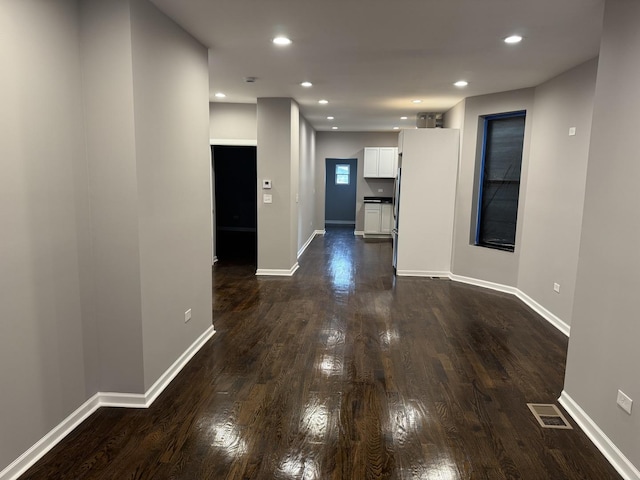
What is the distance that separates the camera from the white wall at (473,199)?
220 inches

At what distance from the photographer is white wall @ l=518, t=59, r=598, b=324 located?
4336 mm

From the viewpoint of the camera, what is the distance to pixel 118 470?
225 cm

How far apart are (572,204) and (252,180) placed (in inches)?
298

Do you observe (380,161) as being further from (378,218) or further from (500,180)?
(500,180)

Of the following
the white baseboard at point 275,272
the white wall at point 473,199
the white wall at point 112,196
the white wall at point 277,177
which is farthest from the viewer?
the white baseboard at point 275,272

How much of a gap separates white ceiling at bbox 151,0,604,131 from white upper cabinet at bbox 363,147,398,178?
4754mm

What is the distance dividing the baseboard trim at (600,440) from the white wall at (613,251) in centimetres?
3

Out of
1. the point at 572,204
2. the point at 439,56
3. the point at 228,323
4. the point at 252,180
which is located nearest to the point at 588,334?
the point at 572,204

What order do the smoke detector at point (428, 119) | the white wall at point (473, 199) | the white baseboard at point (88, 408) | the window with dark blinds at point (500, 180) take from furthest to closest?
1. the smoke detector at point (428, 119)
2. the window with dark blinds at point (500, 180)
3. the white wall at point (473, 199)
4. the white baseboard at point (88, 408)

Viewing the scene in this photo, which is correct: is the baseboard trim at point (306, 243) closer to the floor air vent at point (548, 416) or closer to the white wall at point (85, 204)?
the white wall at point (85, 204)

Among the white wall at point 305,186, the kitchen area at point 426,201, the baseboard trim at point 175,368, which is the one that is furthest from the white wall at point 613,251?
the white wall at point 305,186

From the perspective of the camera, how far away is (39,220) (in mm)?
2271

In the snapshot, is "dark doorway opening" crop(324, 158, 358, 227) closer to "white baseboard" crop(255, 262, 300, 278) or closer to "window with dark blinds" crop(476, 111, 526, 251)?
"white baseboard" crop(255, 262, 300, 278)

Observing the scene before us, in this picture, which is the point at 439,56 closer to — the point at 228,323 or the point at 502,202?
the point at 502,202
